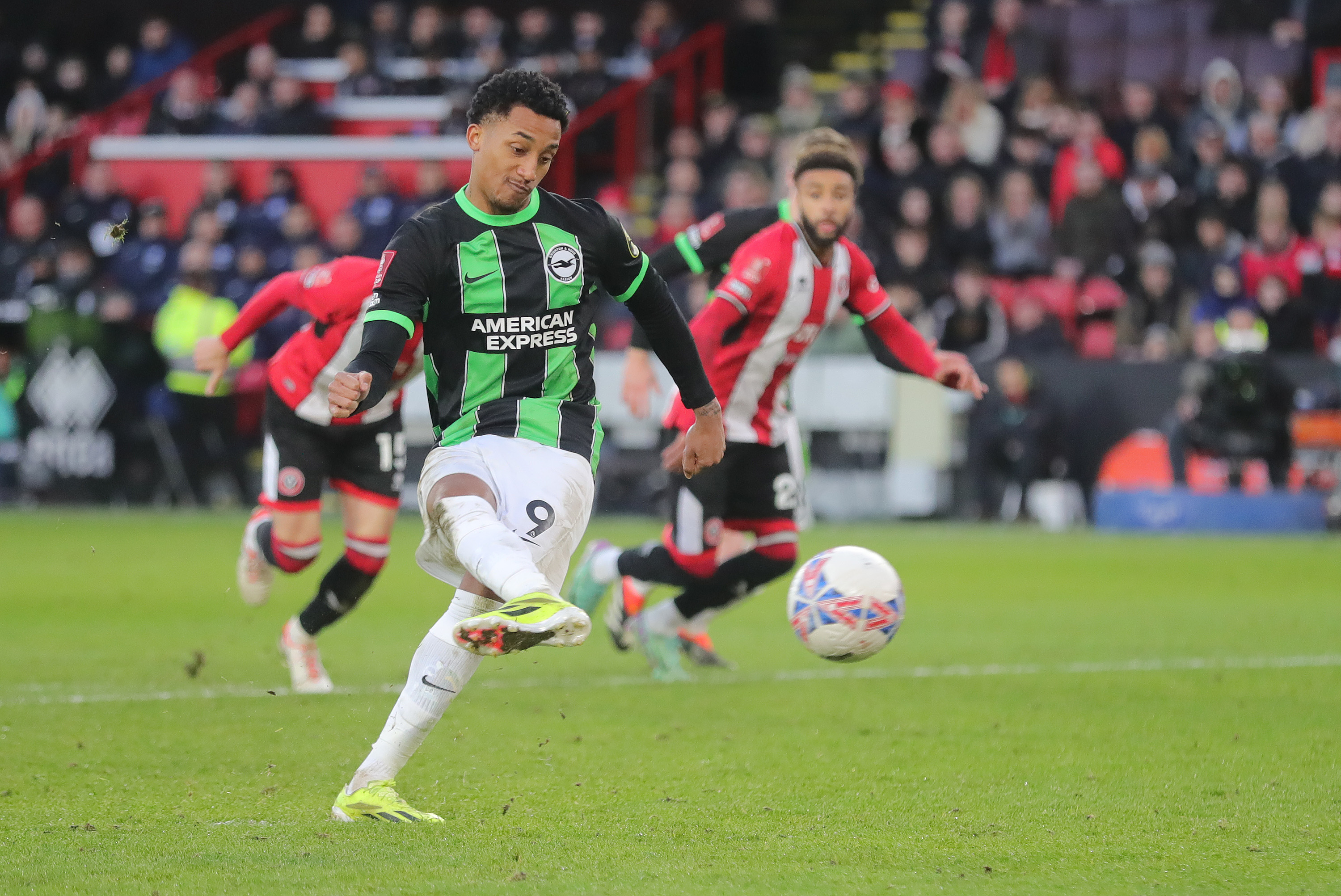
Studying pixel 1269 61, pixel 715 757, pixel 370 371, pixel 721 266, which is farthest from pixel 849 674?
pixel 1269 61

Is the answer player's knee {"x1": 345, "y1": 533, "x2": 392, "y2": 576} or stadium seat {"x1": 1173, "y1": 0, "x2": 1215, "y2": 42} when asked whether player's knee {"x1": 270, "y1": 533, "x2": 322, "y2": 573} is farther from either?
stadium seat {"x1": 1173, "y1": 0, "x2": 1215, "y2": 42}

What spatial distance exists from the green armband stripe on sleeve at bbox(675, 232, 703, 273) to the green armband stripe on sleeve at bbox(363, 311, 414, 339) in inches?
119

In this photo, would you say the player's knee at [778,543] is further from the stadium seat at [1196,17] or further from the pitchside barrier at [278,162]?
the stadium seat at [1196,17]

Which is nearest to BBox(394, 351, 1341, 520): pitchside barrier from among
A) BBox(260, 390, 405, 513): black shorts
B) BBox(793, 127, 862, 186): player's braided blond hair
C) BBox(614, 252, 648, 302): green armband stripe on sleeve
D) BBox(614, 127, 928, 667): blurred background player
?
BBox(614, 127, 928, 667): blurred background player

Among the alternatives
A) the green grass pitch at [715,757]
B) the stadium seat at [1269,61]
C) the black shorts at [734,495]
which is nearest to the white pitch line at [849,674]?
the green grass pitch at [715,757]

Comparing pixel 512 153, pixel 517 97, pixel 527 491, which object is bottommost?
pixel 527 491

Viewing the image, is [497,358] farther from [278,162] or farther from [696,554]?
[278,162]

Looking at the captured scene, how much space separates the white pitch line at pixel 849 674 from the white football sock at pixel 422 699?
2.65m

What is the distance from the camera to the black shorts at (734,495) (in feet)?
26.5

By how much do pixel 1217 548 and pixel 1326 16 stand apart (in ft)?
28.3

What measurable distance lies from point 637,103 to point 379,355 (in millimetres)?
18703

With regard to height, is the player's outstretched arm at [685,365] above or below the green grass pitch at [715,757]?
above

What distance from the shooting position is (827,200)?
7668mm

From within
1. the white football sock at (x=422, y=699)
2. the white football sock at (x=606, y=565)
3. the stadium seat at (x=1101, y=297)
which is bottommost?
the white football sock at (x=606, y=565)
